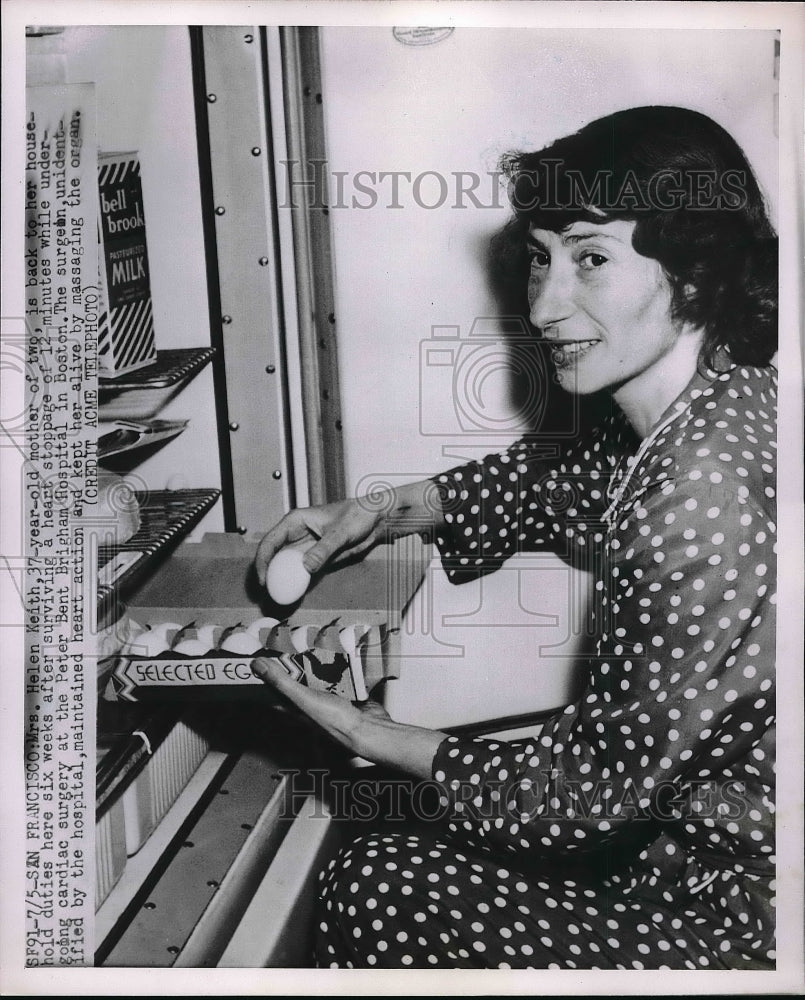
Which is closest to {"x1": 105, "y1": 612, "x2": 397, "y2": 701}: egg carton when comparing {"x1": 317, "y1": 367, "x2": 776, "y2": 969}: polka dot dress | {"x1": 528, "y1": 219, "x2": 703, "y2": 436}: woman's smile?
{"x1": 317, "y1": 367, "x2": 776, "y2": 969}: polka dot dress

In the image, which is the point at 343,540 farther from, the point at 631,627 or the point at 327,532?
the point at 631,627

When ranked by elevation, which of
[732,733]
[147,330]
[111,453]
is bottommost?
[732,733]

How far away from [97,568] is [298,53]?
0.69 metres

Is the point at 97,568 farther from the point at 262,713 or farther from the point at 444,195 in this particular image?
the point at 444,195

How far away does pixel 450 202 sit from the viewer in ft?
3.91

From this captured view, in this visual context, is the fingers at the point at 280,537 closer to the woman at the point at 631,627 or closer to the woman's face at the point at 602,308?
the woman at the point at 631,627

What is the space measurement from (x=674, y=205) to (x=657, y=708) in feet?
2.01

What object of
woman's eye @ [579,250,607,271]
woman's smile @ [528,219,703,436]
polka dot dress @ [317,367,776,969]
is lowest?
polka dot dress @ [317,367,776,969]

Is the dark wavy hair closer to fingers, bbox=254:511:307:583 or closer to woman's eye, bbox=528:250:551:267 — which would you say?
woman's eye, bbox=528:250:551:267

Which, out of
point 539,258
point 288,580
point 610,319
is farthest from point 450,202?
point 288,580

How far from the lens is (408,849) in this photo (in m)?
1.18

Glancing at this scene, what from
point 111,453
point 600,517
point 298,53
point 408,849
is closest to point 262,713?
point 408,849

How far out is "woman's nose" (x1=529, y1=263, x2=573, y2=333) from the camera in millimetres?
1175

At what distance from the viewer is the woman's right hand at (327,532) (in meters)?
1.21
